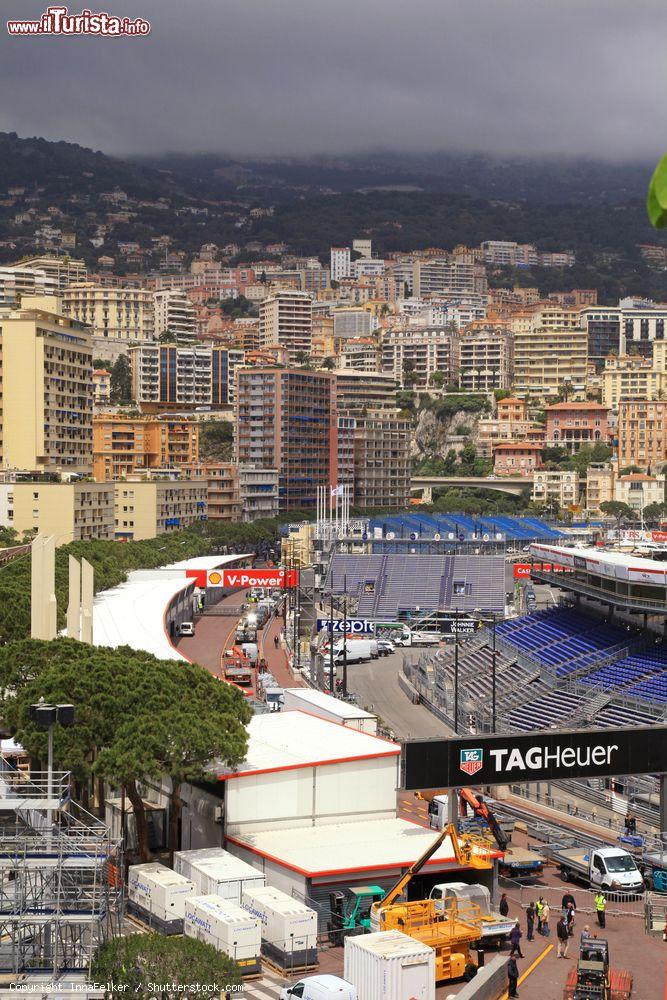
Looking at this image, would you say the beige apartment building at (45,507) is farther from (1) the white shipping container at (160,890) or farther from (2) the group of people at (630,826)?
(1) the white shipping container at (160,890)

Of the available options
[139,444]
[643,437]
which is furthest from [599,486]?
[139,444]

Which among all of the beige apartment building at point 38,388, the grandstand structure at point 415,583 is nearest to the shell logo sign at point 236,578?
the grandstand structure at point 415,583

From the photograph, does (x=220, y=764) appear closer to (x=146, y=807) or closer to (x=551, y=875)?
(x=146, y=807)

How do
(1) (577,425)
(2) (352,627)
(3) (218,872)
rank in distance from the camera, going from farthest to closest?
1. (1) (577,425)
2. (2) (352,627)
3. (3) (218,872)

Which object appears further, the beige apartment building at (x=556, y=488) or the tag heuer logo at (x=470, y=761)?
the beige apartment building at (x=556, y=488)

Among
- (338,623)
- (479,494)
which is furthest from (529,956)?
(479,494)

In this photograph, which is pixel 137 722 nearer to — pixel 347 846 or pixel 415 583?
pixel 347 846
